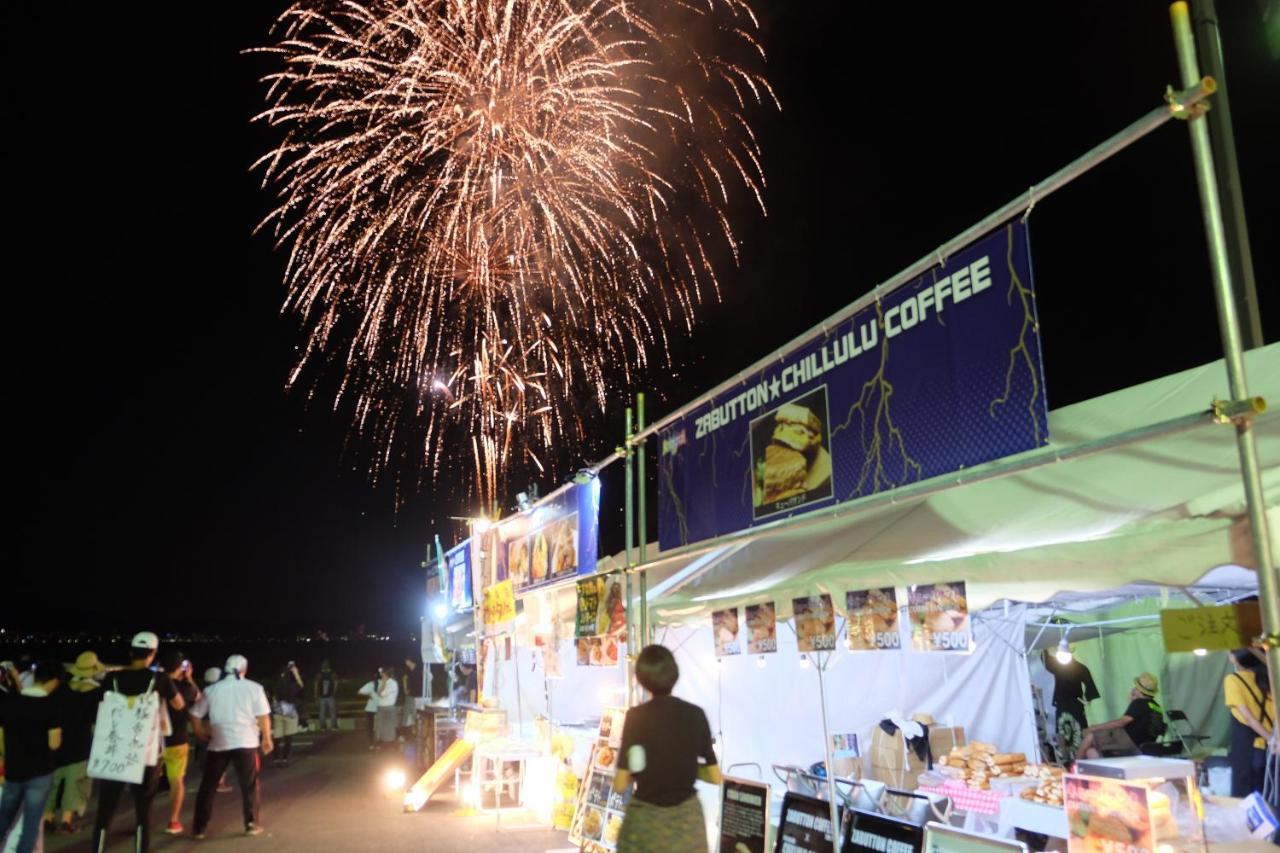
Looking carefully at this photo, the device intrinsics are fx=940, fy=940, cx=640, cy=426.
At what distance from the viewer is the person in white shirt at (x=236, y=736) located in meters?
10.3

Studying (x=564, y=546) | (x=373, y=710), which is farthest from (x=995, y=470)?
(x=373, y=710)

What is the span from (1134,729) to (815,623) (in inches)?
196

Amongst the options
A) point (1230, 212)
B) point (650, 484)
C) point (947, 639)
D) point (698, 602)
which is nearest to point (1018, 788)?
point (947, 639)

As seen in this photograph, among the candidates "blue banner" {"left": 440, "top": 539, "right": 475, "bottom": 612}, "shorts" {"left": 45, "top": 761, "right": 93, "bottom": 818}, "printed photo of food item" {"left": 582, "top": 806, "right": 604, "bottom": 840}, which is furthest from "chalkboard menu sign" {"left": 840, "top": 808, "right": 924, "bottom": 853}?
"blue banner" {"left": 440, "top": 539, "right": 475, "bottom": 612}

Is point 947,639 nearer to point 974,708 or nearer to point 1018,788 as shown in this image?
point 1018,788

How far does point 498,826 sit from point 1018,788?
592cm

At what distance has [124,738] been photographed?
8.29m

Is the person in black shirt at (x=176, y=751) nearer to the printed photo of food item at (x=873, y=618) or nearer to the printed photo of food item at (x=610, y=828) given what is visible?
the printed photo of food item at (x=610, y=828)

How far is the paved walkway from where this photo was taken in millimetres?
9680

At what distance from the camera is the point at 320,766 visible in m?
17.9

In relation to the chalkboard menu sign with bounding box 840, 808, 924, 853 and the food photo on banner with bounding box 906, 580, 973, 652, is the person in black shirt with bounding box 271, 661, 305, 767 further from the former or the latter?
the food photo on banner with bounding box 906, 580, 973, 652

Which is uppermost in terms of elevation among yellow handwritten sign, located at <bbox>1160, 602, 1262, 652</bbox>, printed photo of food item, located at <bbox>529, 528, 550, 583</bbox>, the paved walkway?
printed photo of food item, located at <bbox>529, 528, 550, 583</bbox>

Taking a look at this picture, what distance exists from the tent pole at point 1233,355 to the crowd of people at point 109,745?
8.36 m

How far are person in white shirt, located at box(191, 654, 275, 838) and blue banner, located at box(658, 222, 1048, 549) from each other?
5824 millimetres
